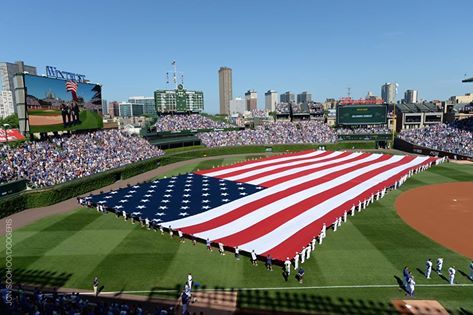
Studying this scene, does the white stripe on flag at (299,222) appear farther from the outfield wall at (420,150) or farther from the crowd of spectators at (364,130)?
the crowd of spectators at (364,130)

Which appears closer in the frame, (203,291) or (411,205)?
(203,291)

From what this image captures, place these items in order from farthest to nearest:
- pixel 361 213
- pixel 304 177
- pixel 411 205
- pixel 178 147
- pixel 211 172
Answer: pixel 178 147, pixel 211 172, pixel 304 177, pixel 411 205, pixel 361 213

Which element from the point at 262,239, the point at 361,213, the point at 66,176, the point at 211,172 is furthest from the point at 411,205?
the point at 66,176

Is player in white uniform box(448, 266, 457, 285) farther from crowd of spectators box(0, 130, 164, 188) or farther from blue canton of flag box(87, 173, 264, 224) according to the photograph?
crowd of spectators box(0, 130, 164, 188)

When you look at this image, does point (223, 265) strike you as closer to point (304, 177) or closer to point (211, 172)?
point (304, 177)

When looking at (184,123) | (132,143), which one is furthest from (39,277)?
(184,123)

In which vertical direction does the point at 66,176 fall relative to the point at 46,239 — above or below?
above

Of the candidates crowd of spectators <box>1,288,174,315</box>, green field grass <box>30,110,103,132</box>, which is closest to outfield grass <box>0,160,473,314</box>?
crowd of spectators <box>1,288,174,315</box>

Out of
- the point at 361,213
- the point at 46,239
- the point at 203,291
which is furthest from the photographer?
the point at 361,213
